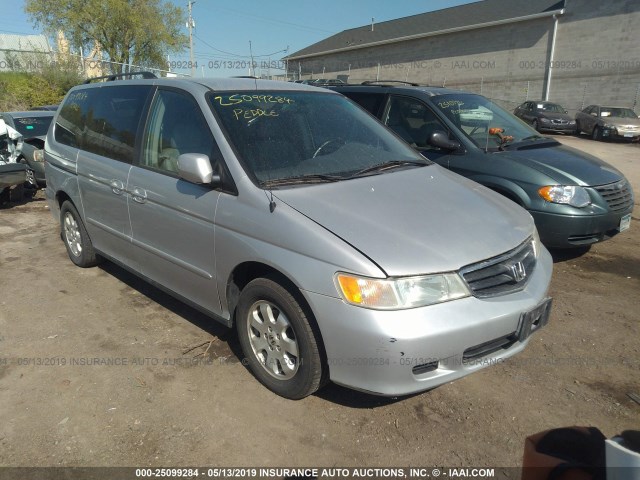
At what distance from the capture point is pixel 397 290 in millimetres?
2391

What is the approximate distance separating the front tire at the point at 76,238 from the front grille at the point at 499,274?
382 cm

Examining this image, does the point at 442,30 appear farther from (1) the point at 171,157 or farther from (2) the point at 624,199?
(1) the point at 171,157

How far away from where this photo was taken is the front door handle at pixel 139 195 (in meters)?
3.61

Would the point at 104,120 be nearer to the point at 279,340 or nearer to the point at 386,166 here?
the point at 386,166

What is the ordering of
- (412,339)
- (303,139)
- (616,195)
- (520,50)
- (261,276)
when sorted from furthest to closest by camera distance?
1. (520,50)
2. (616,195)
3. (303,139)
4. (261,276)
5. (412,339)

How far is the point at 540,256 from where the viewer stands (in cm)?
314

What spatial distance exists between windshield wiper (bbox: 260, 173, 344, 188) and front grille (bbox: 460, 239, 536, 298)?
1.04 metres

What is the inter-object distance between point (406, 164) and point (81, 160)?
117 inches

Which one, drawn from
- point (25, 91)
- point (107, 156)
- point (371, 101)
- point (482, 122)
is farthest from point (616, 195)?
point (25, 91)

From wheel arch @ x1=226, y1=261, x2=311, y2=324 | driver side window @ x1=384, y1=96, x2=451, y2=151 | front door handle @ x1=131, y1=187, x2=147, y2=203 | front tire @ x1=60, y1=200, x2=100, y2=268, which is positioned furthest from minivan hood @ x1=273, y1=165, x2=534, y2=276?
front tire @ x1=60, y1=200, x2=100, y2=268

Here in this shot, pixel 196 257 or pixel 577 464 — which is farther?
pixel 196 257

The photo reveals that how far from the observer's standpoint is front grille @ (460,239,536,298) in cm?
255

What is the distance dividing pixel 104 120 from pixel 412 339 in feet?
11.3

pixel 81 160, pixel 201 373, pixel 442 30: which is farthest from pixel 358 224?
pixel 442 30
